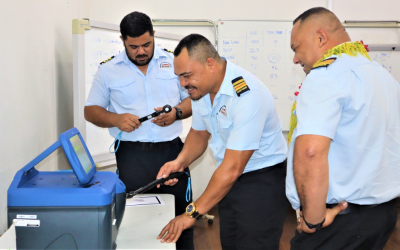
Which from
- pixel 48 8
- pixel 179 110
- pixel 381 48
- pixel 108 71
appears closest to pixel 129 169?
pixel 179 110

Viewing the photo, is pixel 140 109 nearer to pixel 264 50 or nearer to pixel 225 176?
pixel 225 176

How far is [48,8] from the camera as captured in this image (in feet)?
7.04

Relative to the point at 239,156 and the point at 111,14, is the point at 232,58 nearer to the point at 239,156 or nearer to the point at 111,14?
the point at 111,14

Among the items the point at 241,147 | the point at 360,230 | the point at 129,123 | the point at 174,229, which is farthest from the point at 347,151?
the point at 129,123

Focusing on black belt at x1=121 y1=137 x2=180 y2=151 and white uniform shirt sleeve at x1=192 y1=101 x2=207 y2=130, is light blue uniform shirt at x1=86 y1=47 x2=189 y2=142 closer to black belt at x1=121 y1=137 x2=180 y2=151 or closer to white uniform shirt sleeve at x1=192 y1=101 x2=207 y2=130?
black belt at x1=121 y1=137 x2=180 y2=151

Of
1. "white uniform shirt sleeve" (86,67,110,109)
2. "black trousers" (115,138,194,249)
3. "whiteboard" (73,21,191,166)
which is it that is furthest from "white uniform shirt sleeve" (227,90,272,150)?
"whiteboard" (73,21,191,166)

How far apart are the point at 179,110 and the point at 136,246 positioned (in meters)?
0.91

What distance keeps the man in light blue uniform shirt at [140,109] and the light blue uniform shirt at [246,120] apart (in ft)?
1.14

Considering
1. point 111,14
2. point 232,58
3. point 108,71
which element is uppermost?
point 111,14

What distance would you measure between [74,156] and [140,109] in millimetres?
953

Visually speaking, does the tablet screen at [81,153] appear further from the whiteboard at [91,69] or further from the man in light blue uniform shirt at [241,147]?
the whiteboard at [91,69]

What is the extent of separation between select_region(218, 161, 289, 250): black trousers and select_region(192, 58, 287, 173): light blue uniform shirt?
54mm

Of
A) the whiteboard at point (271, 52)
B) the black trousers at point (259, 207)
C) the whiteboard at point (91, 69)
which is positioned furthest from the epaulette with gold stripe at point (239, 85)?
the whiteboard at point (271, 52)

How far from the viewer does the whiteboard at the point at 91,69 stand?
2316 millimetres
